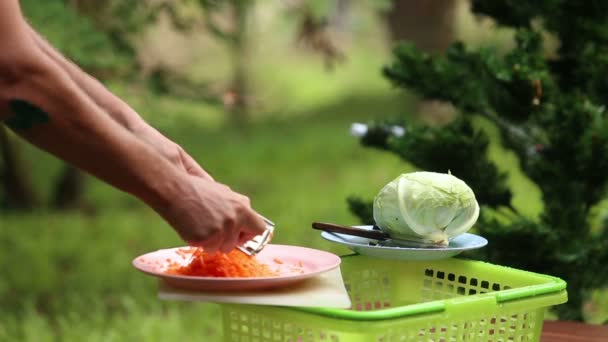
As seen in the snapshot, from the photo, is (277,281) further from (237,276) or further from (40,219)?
(40,219)

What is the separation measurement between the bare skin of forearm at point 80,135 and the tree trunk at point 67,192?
242 inches

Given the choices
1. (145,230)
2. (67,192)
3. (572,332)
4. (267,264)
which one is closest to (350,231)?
(267,264)

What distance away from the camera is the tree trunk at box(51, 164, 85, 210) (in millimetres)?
7613

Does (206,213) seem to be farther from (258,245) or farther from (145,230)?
(145,230)

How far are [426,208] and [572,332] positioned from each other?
0.60 m

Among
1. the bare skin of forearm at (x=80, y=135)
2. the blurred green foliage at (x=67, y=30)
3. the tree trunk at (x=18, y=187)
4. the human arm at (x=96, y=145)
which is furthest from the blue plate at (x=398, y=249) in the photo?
the tree trunk at (x=18, y=187)

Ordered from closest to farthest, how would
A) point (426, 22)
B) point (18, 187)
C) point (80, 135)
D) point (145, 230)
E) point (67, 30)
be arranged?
1. point (80, 135)
2. point (67, 30)
3. point (145, 230)
4. point (18, 187)
5. point (426, 22)

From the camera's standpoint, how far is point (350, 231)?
2.14 meters

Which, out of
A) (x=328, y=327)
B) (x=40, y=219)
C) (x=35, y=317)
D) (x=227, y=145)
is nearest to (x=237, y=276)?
(x=328, y=327)

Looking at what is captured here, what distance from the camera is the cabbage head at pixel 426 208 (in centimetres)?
Result: 211

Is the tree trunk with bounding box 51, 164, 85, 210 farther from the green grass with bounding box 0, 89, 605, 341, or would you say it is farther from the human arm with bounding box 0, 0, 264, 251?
the human arm with bounding box 0, 0, 264, 251

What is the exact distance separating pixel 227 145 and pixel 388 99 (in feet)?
9.91

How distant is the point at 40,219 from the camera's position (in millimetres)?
7156

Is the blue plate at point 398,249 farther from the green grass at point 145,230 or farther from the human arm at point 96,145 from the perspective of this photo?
the green grass at point 145,230
